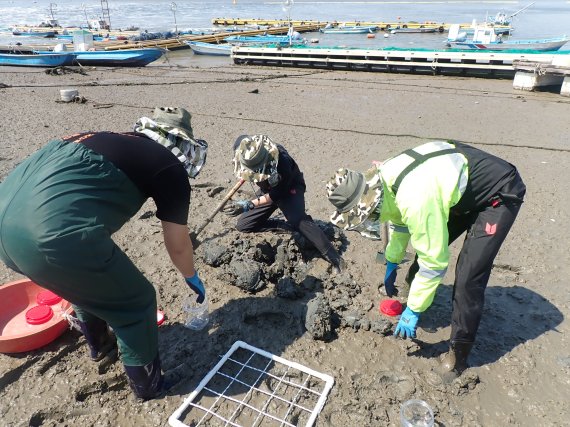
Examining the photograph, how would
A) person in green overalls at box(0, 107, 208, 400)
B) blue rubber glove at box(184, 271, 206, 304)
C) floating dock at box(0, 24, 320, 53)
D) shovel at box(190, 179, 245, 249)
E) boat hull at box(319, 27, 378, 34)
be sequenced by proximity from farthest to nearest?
boat hull at box(319, 27, 378, 34)
floating dock at box(0, 24, 320, 53)
shovel at box(190, 179, 245, 249)
blue rubber glove at box(184, 271, 206, 304)
person in green overalls at box(0, 107, 208, 400)

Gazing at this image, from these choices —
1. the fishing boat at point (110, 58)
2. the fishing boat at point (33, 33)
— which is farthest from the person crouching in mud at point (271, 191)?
the fishing boat at point (33, 33)

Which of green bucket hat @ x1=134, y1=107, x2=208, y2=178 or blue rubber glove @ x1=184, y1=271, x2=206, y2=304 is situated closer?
green bucket hat @ x1=134, y1=107, x2=208, y2=178

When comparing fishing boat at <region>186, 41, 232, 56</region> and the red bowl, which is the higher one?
fishing boat at <region>186, 41, 232, 56</region>

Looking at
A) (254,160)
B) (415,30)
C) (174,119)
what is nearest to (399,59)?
(254,160)

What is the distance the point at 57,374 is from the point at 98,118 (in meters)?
7.23

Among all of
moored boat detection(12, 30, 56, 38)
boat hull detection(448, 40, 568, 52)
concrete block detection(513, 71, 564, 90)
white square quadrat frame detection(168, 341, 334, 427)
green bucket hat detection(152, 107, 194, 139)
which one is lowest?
white square quadrat frame detection(168, 341, 334, 427)

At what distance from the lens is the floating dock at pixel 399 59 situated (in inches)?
557

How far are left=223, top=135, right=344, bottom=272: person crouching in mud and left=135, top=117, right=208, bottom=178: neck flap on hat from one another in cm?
121

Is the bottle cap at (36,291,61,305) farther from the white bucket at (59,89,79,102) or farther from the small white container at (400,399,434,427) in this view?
the white bucket at (59,89,79,102)

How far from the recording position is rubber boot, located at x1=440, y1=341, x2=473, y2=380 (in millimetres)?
2933

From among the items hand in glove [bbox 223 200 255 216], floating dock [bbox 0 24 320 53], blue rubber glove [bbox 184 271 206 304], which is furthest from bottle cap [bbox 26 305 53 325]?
floating dock [bbox 0 24 320 53]

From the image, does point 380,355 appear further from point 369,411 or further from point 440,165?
point 440,165

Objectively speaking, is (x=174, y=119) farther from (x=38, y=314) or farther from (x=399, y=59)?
(x=399, y=59)

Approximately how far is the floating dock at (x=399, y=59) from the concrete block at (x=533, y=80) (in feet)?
2.94
